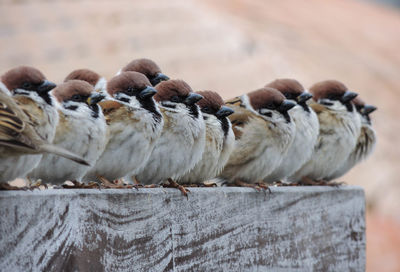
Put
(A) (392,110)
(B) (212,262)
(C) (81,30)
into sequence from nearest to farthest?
(B) (212,262) < (C) (81,30) < (A) (392,110)

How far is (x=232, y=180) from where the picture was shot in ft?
15.0

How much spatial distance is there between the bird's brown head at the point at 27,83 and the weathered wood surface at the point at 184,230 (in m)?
0.63

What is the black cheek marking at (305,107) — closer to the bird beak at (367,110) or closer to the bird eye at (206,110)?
the bird beak at (367,110)

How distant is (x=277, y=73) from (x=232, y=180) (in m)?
6.31

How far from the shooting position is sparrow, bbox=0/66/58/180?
2641 mm

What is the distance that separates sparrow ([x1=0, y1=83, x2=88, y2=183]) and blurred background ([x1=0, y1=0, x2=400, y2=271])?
22.6 ft

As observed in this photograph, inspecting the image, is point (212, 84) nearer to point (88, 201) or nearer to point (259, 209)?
point (259, 209)

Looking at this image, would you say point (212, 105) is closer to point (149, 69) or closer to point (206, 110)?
point (206, 110)

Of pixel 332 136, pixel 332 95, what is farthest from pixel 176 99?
pixel 332 95

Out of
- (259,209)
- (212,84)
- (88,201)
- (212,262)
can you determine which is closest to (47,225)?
(88,201)

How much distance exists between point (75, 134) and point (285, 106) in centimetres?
164

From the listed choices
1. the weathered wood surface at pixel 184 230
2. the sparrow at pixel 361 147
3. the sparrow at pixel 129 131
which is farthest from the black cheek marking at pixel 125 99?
the sparrow at pixel 361 147

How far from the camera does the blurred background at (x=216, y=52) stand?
9898 millimetres

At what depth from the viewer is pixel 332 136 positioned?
5.23m
